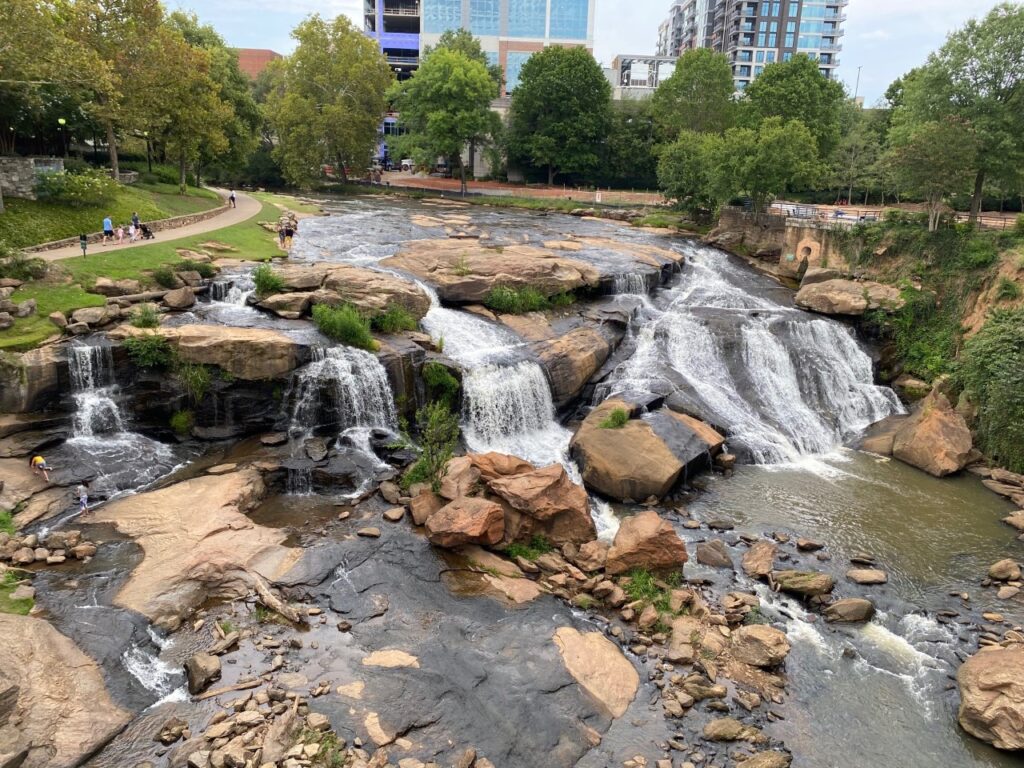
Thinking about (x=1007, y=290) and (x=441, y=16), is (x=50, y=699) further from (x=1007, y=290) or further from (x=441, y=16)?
(x=441, y=16)

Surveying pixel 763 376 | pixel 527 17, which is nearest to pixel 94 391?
pixel 763 376

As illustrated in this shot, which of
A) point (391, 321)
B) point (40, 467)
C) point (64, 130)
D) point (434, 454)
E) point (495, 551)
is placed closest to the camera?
point (495, 551)

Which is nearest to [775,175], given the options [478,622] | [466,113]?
[466,113]

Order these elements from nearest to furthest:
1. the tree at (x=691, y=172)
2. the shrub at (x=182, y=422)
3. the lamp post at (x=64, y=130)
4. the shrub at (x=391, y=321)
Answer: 1. the shrub at (x=182, y=422)
2. the shrub at (x=391, y=321)
3. the lamp post at (x=64, y=130)
4. the tree at (x=691, y=172)

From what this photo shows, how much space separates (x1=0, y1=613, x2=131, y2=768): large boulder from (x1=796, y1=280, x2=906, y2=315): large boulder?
28562mm

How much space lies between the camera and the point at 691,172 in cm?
4622

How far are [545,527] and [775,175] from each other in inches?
1245

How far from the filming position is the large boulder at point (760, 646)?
12898 millimetres

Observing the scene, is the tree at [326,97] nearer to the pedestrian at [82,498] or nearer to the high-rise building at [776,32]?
the pedestrian at [82,498]

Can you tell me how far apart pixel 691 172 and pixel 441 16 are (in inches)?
2276

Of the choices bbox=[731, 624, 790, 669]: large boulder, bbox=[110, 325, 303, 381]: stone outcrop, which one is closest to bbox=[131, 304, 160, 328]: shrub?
bbox=[110, 325, 303, 381]: stone outcrop

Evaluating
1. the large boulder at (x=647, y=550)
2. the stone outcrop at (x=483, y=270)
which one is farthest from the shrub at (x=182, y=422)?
the large boulder at (x=647, y=550)

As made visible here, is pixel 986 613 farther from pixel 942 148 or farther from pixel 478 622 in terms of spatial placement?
pixel 942 148

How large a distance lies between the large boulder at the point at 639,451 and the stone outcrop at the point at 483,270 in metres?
8.04
